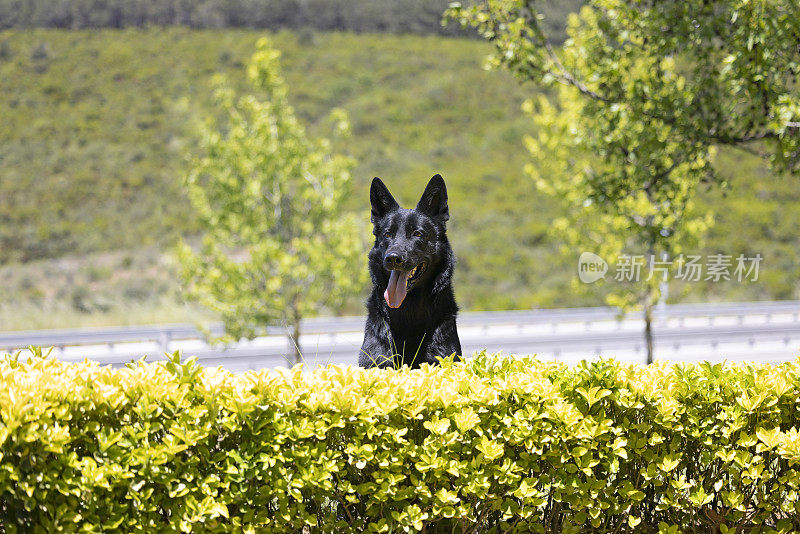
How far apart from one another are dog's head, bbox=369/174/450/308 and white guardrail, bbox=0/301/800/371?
6.96 m

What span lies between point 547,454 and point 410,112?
3966 centimetres

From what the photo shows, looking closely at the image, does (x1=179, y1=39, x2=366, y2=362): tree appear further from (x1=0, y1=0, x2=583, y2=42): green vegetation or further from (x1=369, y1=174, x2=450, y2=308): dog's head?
(x1=0, y1=0, x2=583, y2=42): green vegetation

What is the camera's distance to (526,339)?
14375 mm

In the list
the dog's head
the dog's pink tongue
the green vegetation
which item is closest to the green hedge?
the dog's pink tongue

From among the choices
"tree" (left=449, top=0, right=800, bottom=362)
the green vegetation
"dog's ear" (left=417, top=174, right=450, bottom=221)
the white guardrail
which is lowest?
the white guardrail

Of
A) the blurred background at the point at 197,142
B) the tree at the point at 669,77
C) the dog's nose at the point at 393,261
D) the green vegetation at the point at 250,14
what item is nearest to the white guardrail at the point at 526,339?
the blurred background at the point at 197,142

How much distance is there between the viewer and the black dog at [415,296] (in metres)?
3.87

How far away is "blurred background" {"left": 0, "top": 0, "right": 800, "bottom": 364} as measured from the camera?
90.3ft

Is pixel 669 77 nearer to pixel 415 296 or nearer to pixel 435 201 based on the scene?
pixel 435 201

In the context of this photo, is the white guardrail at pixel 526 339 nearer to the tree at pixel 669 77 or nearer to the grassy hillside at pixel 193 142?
the tree at pixel 669 77

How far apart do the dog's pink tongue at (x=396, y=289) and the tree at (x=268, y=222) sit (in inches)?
267

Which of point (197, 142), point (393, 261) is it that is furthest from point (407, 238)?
point (197, 142)

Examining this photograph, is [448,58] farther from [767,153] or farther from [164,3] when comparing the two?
[767,153]

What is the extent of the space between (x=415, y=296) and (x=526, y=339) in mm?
10903
